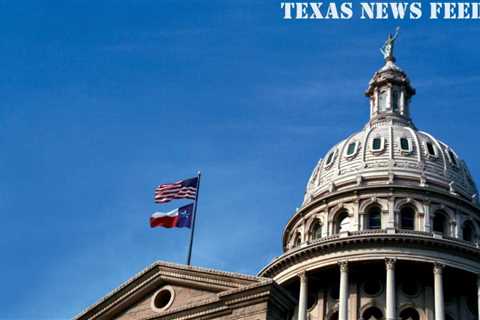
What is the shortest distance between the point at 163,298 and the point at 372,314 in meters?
33.7

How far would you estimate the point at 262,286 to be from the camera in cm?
3412

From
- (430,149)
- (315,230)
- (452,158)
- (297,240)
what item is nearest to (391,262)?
(315,230)

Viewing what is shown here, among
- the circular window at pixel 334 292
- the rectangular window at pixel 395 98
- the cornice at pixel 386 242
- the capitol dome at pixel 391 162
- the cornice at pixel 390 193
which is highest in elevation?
the rectangular window at pixel 395 98

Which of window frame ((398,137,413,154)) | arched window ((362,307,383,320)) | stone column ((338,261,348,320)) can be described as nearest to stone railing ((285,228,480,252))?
stone column ((338,261,348,320))

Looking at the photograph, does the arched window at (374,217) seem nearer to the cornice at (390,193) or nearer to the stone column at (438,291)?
the cornice at (390,193)

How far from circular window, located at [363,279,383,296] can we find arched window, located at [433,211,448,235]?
6.39 m

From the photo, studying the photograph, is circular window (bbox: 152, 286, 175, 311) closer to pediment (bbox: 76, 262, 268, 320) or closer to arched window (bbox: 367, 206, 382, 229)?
pediment (bbox: 76, 262, 268, 320)

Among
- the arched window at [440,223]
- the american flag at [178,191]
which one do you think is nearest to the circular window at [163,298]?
the american flag at [178,191]

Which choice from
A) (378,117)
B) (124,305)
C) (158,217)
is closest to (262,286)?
(124,305)

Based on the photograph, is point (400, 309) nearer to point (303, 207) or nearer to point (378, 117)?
point (303, 207)

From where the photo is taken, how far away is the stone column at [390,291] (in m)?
66.8

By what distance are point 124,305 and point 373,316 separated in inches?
1318

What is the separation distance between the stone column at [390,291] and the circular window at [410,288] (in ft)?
7.64

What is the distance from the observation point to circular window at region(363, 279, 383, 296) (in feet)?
229
